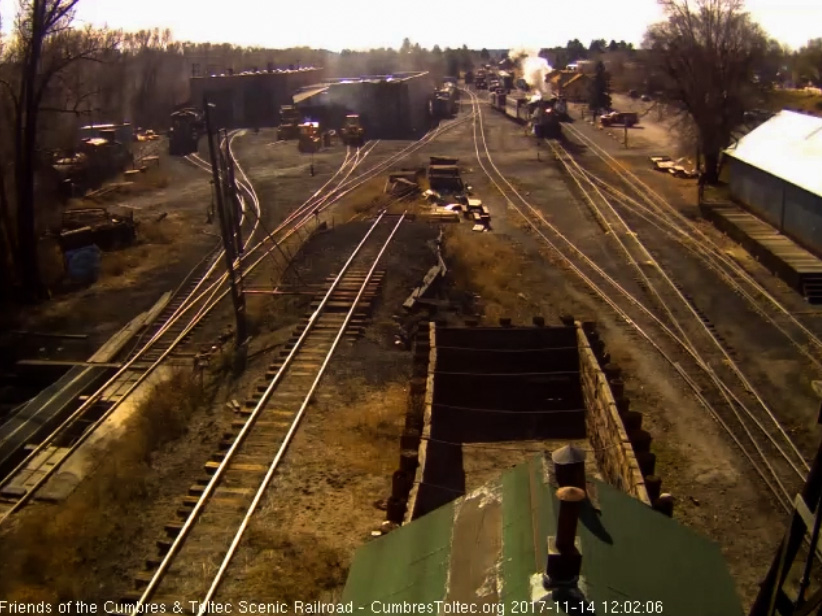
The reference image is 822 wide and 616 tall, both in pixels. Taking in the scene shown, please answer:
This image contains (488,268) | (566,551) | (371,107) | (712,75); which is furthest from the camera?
(371,107)

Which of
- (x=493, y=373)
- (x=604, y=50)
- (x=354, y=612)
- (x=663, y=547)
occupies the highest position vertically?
(x=604, y=50)

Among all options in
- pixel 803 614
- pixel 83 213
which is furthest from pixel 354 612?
pixel 83 213

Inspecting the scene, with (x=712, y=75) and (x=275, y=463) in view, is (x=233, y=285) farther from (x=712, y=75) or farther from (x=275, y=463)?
(x=712, y=75)

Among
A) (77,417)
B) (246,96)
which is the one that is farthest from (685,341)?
(246,96)

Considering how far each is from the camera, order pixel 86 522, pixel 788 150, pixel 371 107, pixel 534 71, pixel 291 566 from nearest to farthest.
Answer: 1. pixel 291 566
2. pixel 86 522
3. pixel 788 150
4. pixel 371 107
5. pixel 534 71

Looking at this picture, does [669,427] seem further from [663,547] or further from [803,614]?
[803,614]

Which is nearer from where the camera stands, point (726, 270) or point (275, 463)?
A: point (275, 463)
